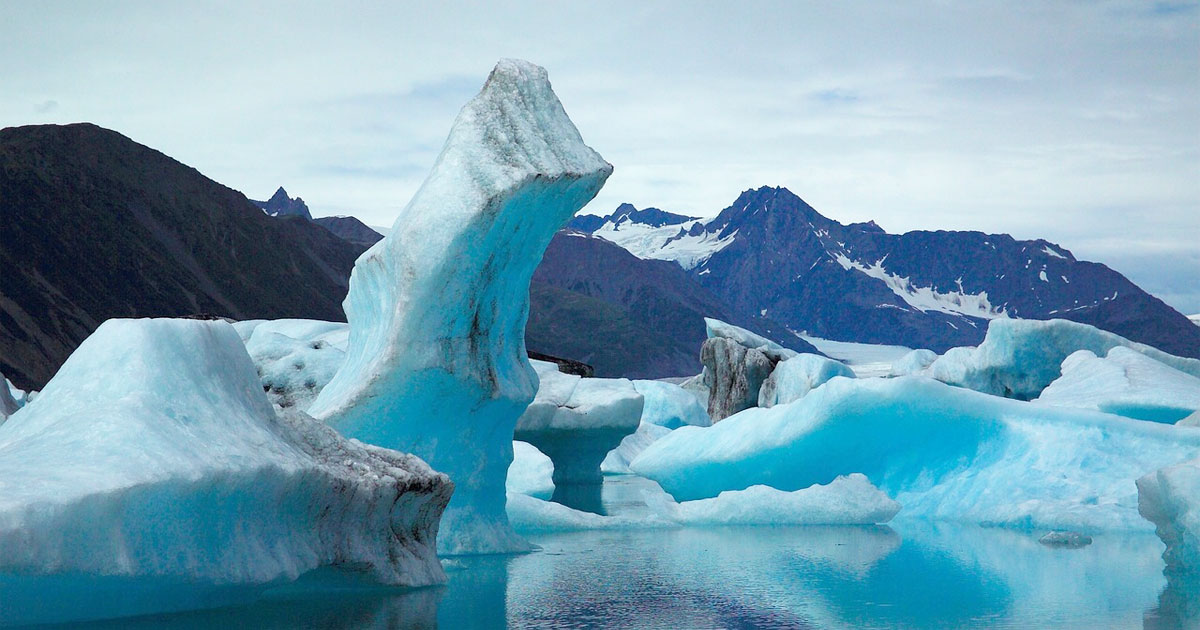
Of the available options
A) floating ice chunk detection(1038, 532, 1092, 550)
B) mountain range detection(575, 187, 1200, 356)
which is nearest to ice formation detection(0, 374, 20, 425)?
floating ice chunk detection(1038, 532, 1092, 550)

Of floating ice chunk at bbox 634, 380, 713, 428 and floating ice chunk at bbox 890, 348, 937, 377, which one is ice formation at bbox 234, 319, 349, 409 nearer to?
floating ice chunk at bbox 634, 380, 713, 428

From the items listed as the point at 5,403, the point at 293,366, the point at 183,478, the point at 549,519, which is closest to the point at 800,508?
the point at 549,519

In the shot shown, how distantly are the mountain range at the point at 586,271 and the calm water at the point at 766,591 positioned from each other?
41102mm

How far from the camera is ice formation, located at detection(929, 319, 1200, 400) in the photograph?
18.4 m

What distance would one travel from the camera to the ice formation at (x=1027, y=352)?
1836cm

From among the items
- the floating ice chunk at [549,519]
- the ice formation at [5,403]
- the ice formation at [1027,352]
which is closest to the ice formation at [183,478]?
the floating ice chunk at [549,519]

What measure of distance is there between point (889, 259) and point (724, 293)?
28.2 m

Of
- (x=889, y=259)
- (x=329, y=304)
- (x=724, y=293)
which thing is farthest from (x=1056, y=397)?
(x=889, y=259)

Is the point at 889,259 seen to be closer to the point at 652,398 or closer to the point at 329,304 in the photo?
the point at 329,304

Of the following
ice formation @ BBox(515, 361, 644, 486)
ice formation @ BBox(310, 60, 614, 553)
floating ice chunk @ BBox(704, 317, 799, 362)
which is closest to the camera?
ice formation @ BBox(310, 60, 614, 553)

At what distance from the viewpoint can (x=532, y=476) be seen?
473 inches

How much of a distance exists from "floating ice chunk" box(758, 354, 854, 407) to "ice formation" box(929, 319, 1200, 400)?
2.44 meters

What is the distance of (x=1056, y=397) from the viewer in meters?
12.9

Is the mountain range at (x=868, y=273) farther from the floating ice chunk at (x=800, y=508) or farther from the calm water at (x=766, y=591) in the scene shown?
the calm water at (x=766, y=591)
